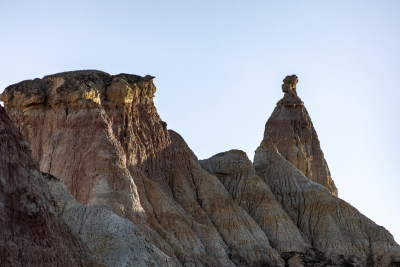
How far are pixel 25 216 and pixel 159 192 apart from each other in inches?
A: 1274

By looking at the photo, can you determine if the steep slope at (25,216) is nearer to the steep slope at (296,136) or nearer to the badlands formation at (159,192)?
the badlands formation at (159,192)

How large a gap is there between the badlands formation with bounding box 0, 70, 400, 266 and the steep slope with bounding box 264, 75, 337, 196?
11.8 metres

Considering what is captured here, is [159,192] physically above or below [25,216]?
above

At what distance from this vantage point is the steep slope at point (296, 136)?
90250mm

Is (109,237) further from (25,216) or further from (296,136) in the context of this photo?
(296,136)

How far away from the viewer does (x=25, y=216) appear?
27031 mm

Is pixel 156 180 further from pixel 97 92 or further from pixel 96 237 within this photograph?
pixel 96 237

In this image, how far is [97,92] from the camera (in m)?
58.3

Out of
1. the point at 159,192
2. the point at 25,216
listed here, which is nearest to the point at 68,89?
the point at 159,192

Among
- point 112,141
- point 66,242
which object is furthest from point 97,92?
point 66,242

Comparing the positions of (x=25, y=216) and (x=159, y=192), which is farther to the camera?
(x=159, y=192)

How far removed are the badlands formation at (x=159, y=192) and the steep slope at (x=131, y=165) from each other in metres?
0.08

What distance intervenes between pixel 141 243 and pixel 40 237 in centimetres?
1190

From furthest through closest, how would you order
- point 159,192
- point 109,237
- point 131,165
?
point 159,192 → point 131,165 → point 109,237
